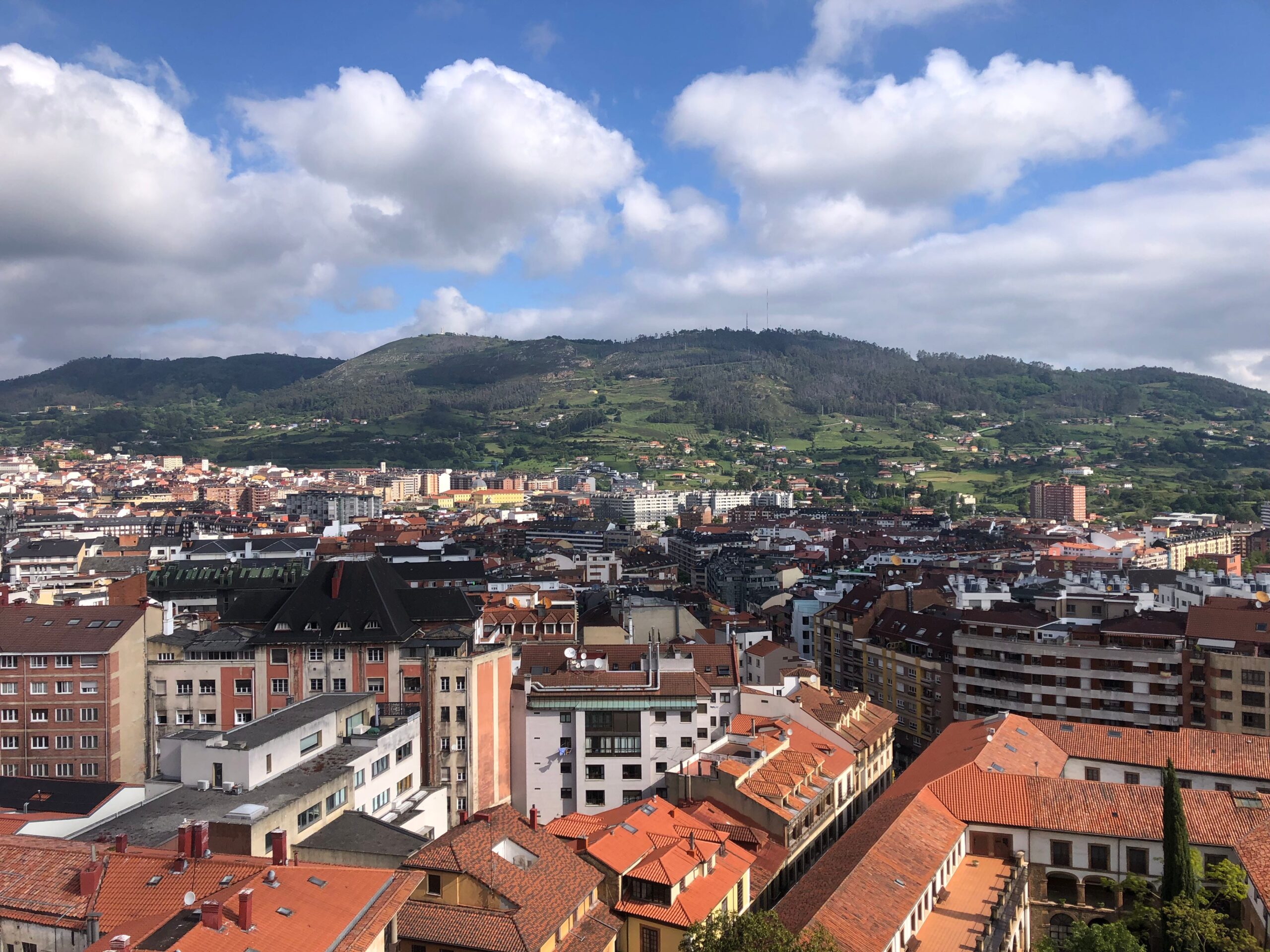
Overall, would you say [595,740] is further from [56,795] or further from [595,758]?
[56,795]

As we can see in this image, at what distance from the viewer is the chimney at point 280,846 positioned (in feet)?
83.8

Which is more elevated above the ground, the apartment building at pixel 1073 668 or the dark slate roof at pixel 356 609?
the dark slate roof at pixel 356 609

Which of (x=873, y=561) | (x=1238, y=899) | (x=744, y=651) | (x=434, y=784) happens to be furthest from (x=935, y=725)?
(x=873, y=561)

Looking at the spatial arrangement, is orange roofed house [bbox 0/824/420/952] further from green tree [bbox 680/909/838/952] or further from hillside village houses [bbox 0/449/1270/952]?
green tree [bbox 680/909/838/952]

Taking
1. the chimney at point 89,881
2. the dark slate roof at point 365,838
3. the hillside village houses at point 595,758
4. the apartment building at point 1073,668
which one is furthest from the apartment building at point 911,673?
the chimney at point 89,881

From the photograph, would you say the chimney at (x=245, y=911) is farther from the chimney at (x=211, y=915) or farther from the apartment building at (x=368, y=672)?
the apartment building at (x=368, y=672)

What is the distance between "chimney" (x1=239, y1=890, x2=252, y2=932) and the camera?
19562mm

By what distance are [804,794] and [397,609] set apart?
20.9 meters

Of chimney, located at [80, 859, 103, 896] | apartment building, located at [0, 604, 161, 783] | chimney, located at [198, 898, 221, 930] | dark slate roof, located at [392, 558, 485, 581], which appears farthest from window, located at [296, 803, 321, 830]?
dark slate roof, located at [392, 558, 485, 581]

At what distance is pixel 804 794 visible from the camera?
42.1 metres

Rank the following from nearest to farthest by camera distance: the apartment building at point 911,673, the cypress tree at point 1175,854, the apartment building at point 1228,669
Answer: the cypress tree at point 1175,854 < the apartment building at point 1228,669 < the apartment building at point 911,673

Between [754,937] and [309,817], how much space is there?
14.5m

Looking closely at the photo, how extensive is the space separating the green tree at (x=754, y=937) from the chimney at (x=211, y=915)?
39.3 ft

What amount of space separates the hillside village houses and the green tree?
3.06 metres
